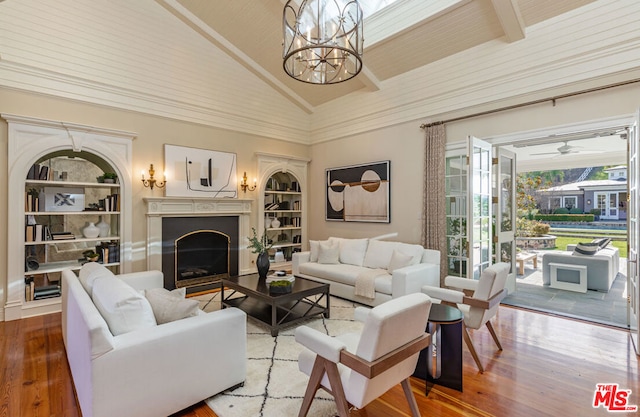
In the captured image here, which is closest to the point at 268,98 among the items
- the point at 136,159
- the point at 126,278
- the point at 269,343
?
the point at 136,159

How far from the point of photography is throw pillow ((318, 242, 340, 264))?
528cm

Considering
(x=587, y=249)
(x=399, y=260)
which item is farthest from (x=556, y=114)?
(x=587, y=249)

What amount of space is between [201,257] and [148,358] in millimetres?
4012

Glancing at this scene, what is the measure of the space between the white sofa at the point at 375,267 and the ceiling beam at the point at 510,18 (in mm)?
3002

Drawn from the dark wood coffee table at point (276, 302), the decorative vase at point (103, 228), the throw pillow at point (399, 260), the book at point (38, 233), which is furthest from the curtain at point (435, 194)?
the book at point (38, 233)

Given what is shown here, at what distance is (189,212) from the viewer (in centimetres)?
541

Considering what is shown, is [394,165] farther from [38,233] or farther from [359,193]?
[38,233]

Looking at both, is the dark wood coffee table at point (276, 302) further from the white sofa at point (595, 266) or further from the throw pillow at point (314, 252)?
the white sofa at point (595, 266)

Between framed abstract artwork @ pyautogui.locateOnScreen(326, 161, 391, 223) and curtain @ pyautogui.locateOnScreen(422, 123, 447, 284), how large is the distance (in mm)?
784

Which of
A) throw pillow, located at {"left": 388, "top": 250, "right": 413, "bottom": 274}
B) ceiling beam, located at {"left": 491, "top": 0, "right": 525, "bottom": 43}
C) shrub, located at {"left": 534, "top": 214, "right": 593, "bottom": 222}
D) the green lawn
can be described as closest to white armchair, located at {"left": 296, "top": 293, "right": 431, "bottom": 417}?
throw pillow, located at {"left": 388, "top": 250, "right": 413, "bottom": 274}

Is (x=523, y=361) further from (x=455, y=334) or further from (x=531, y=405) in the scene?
(x=455, y=334)

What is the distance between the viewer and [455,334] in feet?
8.00

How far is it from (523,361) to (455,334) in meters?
1.01

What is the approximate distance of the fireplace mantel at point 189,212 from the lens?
508 cm
